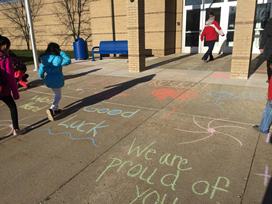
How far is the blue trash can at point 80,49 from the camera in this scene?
1297 cm

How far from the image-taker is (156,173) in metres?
3.00

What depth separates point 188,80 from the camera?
760 cm

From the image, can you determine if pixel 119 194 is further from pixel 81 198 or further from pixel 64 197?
pixel 64 197

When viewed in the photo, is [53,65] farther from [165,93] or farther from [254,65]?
[254,65]

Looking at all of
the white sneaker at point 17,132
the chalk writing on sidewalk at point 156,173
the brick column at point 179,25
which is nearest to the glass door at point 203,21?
the brick column at point 179,25

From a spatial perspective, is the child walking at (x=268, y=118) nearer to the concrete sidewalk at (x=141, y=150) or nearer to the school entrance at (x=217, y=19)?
the concrete sidewalk at (x=141, y=150)

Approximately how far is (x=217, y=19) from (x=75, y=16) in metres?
9.68

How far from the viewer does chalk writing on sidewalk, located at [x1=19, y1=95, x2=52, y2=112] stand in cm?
565

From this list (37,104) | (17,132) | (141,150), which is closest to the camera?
(141,150)

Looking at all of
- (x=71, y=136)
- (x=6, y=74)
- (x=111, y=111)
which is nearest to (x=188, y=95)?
(x=111, y=111)

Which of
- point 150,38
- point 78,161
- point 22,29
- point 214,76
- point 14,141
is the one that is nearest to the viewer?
point 78,161

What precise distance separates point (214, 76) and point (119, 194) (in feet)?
20.4

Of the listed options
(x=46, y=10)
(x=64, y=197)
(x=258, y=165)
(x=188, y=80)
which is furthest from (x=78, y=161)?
(x=46, y=10)

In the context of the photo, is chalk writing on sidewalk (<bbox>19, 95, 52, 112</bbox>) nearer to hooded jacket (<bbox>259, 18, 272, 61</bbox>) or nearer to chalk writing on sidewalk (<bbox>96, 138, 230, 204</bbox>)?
chalk writing on sidewalk (<bbox>96, 138, 230, 204</bbox>)
